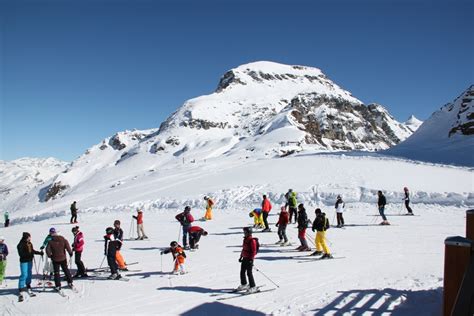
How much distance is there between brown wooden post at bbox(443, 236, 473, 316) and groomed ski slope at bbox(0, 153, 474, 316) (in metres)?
2.10

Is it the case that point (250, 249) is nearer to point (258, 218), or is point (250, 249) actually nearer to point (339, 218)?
point (258, 218)

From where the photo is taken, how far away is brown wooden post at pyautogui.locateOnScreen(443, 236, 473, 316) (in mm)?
4895

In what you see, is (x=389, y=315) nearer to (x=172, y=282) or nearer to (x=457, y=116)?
(x=172, y=282)

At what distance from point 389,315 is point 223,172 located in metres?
34.7

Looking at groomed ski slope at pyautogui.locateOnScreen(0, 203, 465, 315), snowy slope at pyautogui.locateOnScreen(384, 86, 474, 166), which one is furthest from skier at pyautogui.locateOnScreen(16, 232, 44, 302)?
snowy slope at pyautogui.locateOnScreen(384, 86, 474, 166)

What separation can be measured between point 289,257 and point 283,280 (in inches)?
105

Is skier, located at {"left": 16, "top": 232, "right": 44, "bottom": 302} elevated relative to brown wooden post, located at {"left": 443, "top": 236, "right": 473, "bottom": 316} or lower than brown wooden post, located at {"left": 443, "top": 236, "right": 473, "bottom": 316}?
lower

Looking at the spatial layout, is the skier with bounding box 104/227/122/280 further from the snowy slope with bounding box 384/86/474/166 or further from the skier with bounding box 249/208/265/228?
the snowy slope with bounding box 384/86/474/166

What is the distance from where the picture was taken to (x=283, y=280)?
32.4 feet

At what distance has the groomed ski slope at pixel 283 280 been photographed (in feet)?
26.1

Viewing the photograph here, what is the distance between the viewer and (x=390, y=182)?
2831 cm

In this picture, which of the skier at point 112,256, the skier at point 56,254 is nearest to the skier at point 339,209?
the skier at point 112,256

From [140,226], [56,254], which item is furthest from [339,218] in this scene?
[56,254]

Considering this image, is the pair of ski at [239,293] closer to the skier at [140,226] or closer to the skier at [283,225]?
the skier at [283,225]
